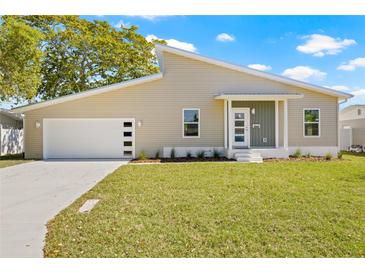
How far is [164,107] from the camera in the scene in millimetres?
14742

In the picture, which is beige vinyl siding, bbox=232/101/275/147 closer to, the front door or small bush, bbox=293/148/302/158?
the front door

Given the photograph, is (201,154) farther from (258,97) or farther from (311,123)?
(311,123)

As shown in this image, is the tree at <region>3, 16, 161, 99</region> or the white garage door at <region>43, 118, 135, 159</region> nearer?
the white garage door at <region>43, 118, 135, 159</region>

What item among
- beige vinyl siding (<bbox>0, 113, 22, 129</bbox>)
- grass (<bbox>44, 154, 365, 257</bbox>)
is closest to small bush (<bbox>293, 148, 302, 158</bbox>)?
grass (<bbox>44, 154, 365, 257</bbox>)

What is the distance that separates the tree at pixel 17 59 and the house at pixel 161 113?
1.67 metres

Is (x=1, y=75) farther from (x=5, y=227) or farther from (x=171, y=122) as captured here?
(x=5, y=227)

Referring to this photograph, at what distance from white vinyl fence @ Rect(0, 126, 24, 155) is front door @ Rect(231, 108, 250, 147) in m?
13.8

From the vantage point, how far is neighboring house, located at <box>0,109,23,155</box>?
18.3 metres

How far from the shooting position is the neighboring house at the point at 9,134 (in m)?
18.3

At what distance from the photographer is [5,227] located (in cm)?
461

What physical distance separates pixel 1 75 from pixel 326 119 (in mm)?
16427
